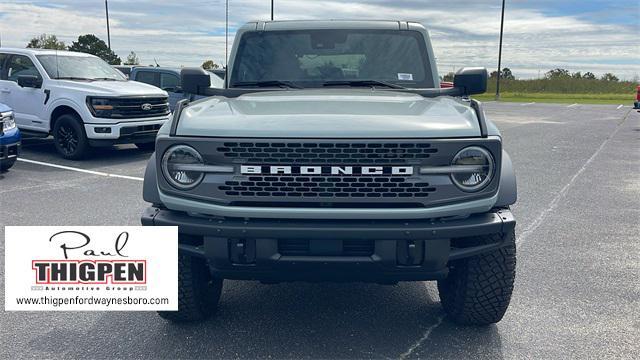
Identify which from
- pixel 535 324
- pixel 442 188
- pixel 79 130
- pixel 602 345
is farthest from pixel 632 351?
pixel 79 130

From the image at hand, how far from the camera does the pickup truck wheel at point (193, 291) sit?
11.3 feet

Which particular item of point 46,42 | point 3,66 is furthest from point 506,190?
point 46,42

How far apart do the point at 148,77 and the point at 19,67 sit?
384cm

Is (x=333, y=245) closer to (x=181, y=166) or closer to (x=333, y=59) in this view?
(x=181, y=166)

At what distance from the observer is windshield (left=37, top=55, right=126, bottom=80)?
10959 millimetres

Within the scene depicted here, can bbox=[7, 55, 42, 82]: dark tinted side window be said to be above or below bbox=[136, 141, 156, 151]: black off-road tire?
above

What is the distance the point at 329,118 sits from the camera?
3.10m

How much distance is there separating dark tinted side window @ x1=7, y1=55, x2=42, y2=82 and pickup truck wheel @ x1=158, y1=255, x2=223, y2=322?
28.9 feet

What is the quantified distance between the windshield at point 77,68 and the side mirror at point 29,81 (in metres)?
0.25

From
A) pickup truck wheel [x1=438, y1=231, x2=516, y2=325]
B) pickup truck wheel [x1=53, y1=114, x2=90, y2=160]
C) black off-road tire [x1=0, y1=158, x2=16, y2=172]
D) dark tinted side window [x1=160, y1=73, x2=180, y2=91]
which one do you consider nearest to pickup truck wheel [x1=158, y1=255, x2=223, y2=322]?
pickup truck wheel [x1=438, y1=231, x2=516, y2=325]

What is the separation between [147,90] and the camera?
11227 mm

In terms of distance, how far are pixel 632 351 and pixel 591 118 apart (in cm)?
2195

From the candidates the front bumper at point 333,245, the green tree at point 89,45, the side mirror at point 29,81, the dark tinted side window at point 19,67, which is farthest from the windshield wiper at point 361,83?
the green tree at point 89,45

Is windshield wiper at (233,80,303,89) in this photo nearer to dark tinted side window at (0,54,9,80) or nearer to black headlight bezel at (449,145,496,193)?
black headlight bezel at (449,145,496,193)
